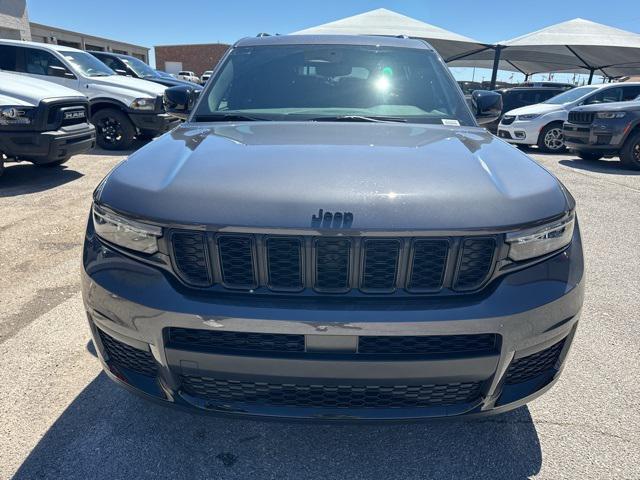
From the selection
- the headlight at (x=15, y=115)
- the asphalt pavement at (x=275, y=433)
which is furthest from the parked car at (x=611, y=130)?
the headlight at (x=15, y=115)

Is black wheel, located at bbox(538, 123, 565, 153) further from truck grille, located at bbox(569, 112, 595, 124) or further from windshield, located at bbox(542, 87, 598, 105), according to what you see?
truck grille, located at bbox(569, 112, 595, 124)

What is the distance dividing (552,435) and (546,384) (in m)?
0.55

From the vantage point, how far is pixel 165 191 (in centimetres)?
169

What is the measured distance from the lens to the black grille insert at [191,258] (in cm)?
162

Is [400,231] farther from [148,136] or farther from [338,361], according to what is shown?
[148,136]

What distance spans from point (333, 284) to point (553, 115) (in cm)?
1128

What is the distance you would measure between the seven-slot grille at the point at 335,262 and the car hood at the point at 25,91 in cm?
592

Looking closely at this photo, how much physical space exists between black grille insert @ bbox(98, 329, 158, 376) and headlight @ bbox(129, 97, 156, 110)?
8149 millimetres

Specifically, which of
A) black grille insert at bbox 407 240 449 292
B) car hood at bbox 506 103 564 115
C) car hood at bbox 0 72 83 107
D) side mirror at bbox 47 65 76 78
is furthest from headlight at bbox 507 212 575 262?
car hood at bbox 506 103 564 115

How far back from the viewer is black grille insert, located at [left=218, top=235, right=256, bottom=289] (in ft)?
5.25

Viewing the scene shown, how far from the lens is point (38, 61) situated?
8984mm

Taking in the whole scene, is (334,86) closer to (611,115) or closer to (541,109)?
(611,115)

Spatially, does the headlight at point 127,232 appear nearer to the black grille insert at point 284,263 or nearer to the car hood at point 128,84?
the black grille insert at point 284,263

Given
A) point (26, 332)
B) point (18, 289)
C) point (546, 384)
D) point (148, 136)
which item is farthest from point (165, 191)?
point (148, 136)
